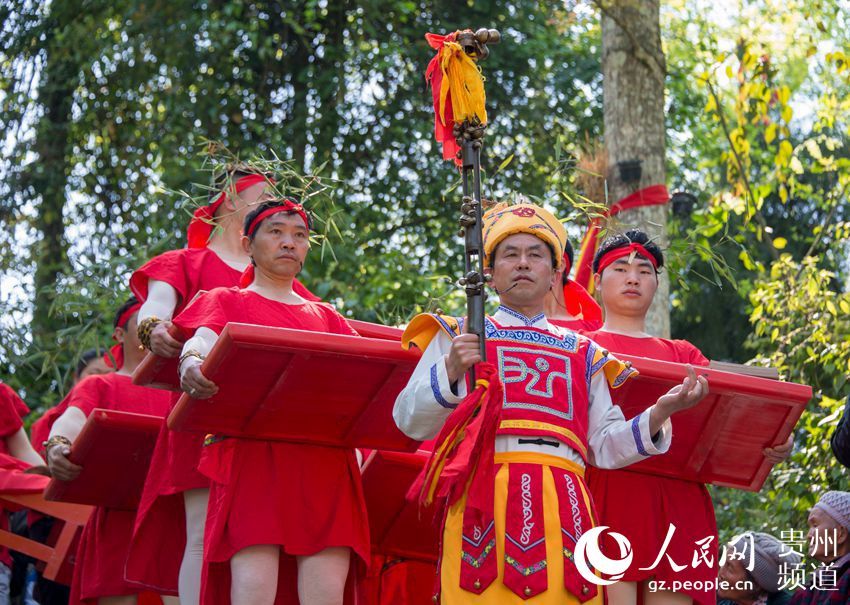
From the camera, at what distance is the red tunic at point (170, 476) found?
4.96 m

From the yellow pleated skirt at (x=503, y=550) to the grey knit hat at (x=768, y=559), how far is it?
2.28 metres

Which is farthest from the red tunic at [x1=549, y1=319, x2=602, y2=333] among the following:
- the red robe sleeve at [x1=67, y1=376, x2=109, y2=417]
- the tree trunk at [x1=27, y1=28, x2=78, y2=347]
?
the tree trunk at [x1=27, y1=28, x2=78, y2=347]

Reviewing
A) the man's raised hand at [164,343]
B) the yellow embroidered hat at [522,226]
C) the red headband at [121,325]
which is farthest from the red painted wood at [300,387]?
the red headband at [121,325]

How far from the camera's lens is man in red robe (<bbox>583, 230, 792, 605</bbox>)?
4844mm

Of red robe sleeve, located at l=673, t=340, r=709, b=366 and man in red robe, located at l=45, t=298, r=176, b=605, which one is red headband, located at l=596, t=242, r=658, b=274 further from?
man in red robe, located at l=45, t=298, r=176, b=605

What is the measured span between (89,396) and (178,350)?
4.71ft

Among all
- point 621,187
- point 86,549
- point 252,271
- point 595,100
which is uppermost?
point 595,100

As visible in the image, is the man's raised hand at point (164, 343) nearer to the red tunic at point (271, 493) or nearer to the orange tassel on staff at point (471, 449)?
the red tunic at point (271, 493)

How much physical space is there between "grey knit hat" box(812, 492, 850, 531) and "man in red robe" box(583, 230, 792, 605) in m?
0.82

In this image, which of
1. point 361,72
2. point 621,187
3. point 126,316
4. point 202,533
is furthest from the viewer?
point 361,72

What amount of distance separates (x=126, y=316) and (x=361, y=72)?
606cm

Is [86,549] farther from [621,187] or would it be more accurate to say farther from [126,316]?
[621,187]

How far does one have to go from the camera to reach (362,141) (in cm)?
1191

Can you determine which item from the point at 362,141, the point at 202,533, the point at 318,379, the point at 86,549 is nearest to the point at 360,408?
the point at 318,379
